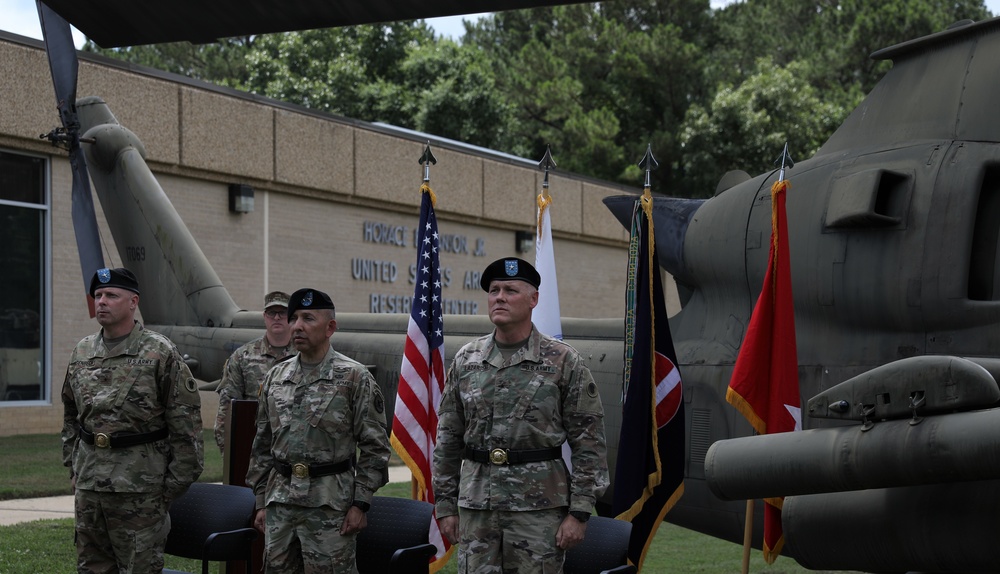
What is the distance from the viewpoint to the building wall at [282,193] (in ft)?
53.9

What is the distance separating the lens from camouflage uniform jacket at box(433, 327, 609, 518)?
4.69 meters

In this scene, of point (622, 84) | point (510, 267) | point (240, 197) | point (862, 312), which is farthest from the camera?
point (622, 84)

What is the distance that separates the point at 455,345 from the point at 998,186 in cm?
378

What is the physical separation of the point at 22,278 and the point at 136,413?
39.0 ft

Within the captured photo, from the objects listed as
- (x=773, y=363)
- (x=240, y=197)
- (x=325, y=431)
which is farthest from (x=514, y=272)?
(x=240, y=197)

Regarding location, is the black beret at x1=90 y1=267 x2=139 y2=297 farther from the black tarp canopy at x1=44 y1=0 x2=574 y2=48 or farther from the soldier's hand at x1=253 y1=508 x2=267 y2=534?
the black tarp canopy at x1=44 y1=0 x2=574 y2=48

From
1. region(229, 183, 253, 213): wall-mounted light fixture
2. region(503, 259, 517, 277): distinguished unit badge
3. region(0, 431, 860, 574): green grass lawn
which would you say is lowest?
region(0, 431, 860, 574): green grass lawn

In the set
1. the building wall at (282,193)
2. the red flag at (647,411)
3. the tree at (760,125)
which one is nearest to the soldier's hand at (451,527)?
the red flag at (647,411)

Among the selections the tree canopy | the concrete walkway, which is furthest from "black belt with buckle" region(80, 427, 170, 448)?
the tree canopy

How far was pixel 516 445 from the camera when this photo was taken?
4754 millimetres

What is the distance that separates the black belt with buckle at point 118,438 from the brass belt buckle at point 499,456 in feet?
6.26

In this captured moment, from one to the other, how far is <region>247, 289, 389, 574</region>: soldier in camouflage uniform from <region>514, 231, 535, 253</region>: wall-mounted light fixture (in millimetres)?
18836

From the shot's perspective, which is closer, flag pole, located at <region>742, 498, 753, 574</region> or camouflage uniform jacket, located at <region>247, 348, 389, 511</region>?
camouflage uniform jacket, located at <region>247, 348, 389, 511</region>

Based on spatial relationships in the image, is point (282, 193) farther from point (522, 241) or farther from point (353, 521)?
point (353, 521)
